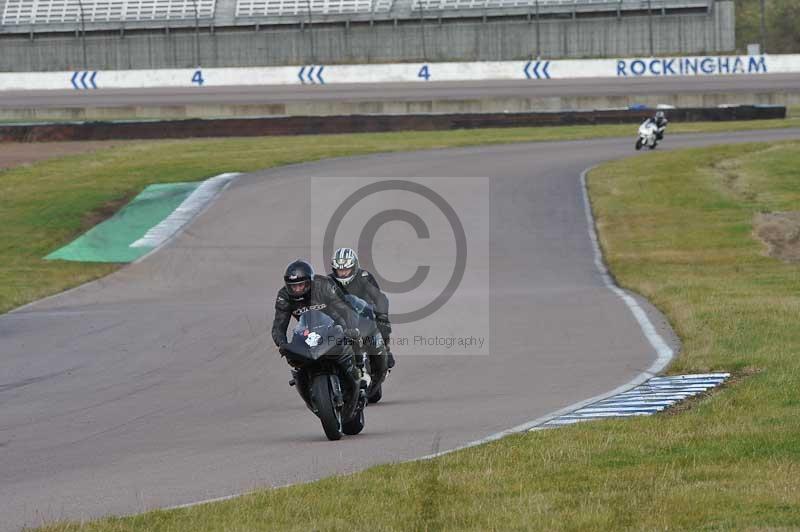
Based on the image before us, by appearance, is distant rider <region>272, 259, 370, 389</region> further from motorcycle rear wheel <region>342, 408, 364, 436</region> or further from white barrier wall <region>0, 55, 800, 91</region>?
white barrier wall <region>0, 55, 800, 91</region>

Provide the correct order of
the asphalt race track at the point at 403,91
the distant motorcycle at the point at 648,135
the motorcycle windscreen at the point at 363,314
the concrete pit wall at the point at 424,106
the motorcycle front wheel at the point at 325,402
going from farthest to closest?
the asphalt race track at the point at 403,91 < the concrete pit wall at the point at 424,106 < the distant motorcycle at the point at 648,135 < the motorcycle windscreen at the point at 363,314 < the motorcycle front wheel at the point at 325,402

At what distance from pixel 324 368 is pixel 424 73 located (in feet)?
188

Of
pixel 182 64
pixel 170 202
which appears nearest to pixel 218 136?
pixel 170 202

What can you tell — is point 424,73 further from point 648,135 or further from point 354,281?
point 354,281

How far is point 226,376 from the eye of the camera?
14.1m

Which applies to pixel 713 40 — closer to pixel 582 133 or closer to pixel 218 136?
pixel 582 133

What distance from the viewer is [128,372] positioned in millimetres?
14336

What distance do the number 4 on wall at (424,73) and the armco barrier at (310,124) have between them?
1750 cm

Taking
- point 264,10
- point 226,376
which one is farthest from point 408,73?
point 226,376

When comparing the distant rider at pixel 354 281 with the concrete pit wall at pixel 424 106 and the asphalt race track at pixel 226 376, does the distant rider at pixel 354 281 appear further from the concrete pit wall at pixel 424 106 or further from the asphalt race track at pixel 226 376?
the concrete pit wall at pixel 424 106

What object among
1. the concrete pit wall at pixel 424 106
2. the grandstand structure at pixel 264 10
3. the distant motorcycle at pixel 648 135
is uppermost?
the grandstand structure at pixel 264 10

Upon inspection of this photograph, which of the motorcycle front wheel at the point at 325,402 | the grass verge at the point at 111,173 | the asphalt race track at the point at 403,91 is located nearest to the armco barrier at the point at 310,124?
the grass verge at the point at 111,173

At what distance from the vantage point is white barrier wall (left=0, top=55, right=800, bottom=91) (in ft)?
211

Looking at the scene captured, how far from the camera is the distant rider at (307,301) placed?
10367mm
